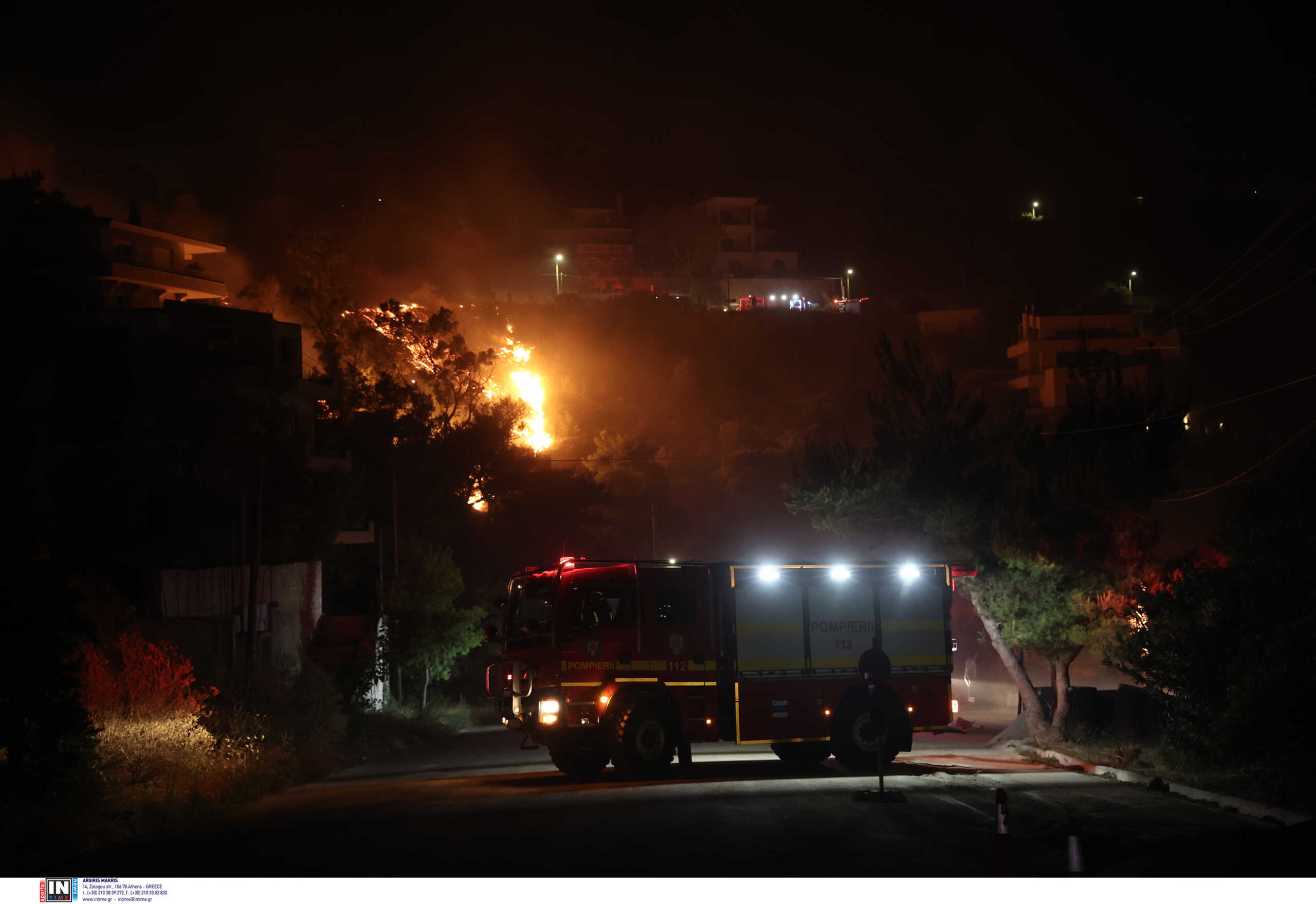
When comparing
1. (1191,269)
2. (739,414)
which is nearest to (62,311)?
(739,414)

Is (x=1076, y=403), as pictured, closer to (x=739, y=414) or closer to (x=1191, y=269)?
(x=739, y=414)

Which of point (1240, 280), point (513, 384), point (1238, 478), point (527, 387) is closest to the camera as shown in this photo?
point (1238, 478)

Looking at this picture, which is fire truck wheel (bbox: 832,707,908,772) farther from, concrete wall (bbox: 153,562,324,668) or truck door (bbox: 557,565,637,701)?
concrete wall (bbox: 153,562,324,668)

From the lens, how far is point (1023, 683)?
22.7 m

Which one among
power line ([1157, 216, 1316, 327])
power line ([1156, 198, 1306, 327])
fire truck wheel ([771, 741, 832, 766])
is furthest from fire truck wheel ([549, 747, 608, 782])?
power line ([1156, 198, 1306, 327])

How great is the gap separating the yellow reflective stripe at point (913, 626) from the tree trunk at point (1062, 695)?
15.8 ft

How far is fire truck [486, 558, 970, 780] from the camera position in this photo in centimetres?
1638

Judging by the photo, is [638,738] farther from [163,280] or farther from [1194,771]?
[163,280]

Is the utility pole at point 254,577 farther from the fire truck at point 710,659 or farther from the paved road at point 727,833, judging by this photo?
the paved road at point 727,833

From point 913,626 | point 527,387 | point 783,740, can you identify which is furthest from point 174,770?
point 527,387

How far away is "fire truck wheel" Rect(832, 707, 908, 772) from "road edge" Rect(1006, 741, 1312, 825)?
3155 millimetres

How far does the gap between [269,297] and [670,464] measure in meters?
31.1

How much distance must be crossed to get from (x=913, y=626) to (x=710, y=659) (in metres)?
3.69

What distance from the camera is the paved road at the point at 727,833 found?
915 centimetres
